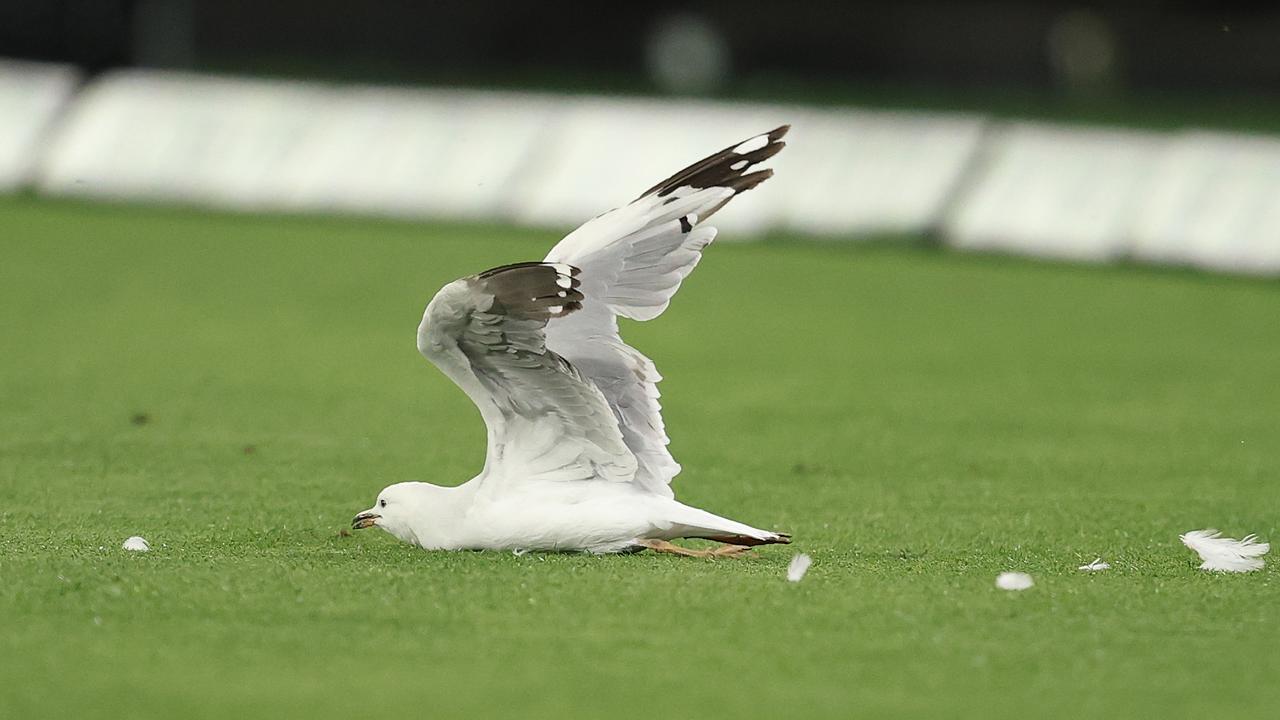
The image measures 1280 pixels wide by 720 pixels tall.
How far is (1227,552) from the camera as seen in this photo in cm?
659

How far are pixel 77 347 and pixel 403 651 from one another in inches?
271

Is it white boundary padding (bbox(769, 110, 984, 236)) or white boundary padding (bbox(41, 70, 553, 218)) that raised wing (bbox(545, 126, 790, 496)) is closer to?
white boundary padding (bbox(769, 110, 984, 236))

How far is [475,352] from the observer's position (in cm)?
619

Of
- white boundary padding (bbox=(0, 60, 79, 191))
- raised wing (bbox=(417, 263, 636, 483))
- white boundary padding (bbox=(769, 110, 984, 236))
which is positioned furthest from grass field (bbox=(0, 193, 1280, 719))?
white boundary padding (bbox=(0, 60, 79, 191))

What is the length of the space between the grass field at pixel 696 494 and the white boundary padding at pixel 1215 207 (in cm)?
40

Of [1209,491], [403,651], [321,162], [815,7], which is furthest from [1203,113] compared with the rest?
[403,651]

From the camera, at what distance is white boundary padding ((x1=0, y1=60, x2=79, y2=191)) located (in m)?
18.6

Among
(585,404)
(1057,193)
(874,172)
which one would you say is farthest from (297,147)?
(585,404)

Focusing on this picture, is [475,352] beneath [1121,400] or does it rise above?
above

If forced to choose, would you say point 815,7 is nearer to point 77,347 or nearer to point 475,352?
point 77,347

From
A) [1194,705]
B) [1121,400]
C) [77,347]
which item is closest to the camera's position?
[1194,705]

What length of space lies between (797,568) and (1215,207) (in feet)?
33.8

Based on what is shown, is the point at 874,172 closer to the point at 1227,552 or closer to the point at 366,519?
the point at 1227,552

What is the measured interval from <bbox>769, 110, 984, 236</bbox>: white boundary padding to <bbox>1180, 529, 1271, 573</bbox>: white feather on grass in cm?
1008
